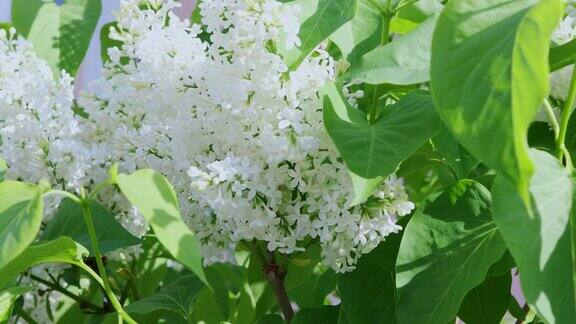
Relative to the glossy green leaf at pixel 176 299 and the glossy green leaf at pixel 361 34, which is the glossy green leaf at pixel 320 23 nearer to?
the glossy green leaf at pixel 361 34

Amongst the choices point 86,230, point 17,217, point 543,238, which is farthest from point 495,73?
point 86,230

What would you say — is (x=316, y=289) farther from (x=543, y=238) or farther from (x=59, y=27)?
(x=543, y=238)

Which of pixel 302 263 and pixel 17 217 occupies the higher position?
pixel 17 217

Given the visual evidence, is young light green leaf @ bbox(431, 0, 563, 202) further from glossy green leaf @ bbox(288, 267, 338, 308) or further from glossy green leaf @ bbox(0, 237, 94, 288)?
glossy green leaf @ bbox(288, 267, 338, 308)

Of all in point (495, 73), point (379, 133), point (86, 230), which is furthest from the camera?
point (86, 230)

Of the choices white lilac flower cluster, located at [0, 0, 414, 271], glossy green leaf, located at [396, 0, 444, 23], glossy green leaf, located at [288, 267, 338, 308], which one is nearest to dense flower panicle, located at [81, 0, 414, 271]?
white lilac flower cluster, located at [0, 0, 414, 271]

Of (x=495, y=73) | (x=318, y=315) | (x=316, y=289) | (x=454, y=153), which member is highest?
(x=495, y=73)
